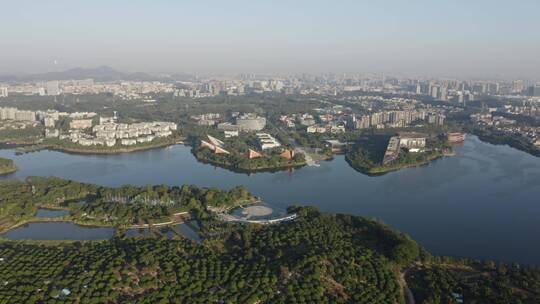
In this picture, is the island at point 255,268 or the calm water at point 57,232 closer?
the island at point 255,268

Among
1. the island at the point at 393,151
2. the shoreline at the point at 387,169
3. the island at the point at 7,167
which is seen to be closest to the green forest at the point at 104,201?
the island at the point at 7,167

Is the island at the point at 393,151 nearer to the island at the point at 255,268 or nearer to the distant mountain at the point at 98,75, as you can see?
the island at the point at 255,268

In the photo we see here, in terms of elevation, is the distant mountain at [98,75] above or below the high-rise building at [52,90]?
above

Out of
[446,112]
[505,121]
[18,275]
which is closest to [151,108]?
[446,112]

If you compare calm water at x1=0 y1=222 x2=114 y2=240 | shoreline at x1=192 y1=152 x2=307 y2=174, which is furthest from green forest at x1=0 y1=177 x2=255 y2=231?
shoreline at x1=192 y1=152 x2=307 y2=174

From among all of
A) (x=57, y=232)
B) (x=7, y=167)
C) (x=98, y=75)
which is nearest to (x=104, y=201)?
(x=57, y=232)

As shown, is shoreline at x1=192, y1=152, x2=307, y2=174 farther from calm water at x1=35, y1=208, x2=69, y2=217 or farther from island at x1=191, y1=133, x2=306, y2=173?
calm water at x1=35, y1=208, x2=69, y2=217

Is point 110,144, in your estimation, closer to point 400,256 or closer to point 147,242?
point 147,242
